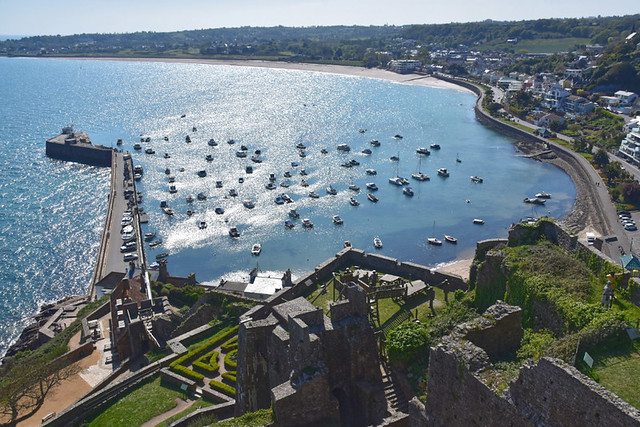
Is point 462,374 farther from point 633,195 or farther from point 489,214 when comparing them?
point 633,195

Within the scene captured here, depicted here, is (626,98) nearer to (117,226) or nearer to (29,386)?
(117,226)

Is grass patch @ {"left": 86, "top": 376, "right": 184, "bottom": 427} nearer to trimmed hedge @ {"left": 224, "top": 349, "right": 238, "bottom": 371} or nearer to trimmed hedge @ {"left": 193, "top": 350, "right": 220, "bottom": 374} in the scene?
trimmed hedge @ {"left": 193, "top": 350, "right": 220, "bottom": 374}

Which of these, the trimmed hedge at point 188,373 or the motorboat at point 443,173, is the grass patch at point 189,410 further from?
the motorboat at point 443,173

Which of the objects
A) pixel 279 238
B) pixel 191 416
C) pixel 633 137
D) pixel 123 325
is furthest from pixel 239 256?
pixel 633 137

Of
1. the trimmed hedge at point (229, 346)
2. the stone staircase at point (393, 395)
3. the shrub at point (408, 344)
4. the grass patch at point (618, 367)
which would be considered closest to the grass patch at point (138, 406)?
the trimmed hedge at point (229, 346)

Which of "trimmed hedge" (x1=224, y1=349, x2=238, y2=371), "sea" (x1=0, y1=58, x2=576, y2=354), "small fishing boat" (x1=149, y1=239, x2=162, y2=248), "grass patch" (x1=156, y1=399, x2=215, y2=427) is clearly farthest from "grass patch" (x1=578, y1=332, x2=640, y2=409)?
"small fishing boat" (x1=149, y1=239, x2=162, y2=248)

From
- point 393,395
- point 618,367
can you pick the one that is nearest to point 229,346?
point 393,395
